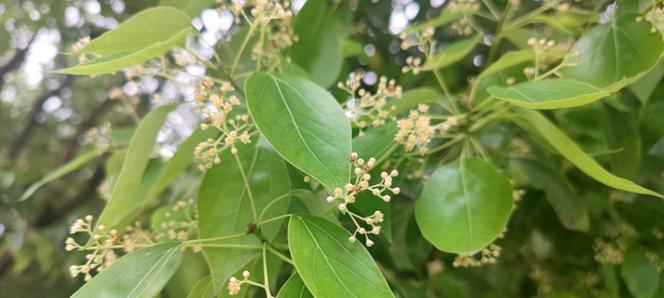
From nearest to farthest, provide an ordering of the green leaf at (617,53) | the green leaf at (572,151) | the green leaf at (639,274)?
the green leaf at (572,151), the green leaf at (617,53), the green leaf at (639,274)

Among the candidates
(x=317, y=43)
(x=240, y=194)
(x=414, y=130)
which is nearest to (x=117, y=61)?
(x=240, y=194)

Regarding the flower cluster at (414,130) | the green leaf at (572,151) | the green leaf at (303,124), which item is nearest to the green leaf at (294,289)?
the green leaf at (303,124)

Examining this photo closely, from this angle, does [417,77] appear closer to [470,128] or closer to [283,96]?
[470,128]

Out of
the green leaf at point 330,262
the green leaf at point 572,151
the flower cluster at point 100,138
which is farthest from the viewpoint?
the flower cluster at point 100,138

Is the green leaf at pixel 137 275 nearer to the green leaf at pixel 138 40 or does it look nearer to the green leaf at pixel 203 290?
the green leaf at pixel 203 290

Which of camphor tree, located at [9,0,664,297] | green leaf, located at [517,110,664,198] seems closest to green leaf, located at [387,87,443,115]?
camphor tree, located at [9,0,664,297]

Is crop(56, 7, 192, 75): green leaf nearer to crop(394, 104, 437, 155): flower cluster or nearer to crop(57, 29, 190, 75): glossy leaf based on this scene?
crop(57, 29, 190, 75): glossy leaf
